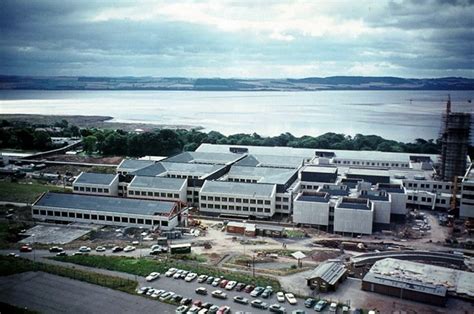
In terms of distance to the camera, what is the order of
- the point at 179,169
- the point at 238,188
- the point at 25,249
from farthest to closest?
the point at 179,169 < the point at 238,188 < the point at 25,249

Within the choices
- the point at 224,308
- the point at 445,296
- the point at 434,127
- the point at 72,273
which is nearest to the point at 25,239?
the point at 72,273

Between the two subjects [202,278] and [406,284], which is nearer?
[406,284]

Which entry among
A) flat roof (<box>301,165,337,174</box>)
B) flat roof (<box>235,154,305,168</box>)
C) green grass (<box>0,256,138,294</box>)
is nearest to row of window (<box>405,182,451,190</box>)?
flat roof (<box>301,165,337,174</box>)

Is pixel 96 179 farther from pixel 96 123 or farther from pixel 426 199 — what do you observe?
pixel 96 123

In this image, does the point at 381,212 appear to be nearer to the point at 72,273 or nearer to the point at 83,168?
the point at 72,273

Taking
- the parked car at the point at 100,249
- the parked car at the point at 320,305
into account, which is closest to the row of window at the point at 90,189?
the parked car at the point at 100,249

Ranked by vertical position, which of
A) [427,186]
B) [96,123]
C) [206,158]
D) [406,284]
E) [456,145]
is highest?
[456,145]

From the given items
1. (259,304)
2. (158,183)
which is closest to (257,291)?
(259,304)

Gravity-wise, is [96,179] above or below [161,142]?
below

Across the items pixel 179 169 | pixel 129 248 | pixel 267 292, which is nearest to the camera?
pixel 267 292
